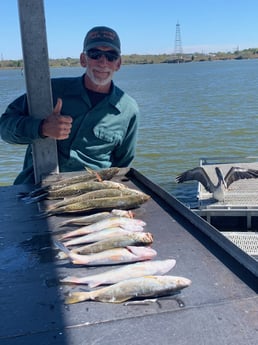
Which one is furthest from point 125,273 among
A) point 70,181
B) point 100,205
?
point 70,181

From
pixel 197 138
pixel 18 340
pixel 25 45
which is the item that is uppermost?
pixel 25 45

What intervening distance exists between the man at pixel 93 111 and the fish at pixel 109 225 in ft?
6.78

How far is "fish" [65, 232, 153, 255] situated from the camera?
2836 mm

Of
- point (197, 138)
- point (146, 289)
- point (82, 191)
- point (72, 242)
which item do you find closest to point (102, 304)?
point (146, 289)

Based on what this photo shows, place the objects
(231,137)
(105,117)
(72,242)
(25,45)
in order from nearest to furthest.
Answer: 1. (72,242)
2. (25,45)
3. (105,117)
4. (231,137)

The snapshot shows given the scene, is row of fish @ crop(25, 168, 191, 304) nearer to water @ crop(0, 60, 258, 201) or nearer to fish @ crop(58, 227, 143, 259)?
fish @ crop(58, 227, 143, 259)

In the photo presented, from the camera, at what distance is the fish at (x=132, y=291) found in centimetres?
231

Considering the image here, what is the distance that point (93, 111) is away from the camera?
5.40 metres

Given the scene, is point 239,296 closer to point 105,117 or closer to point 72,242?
point 72,242

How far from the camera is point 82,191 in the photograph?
13.3 ft

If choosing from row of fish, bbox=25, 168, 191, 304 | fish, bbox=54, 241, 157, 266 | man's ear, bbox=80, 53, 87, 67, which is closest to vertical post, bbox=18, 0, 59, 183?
row of fish, bbox=25, 168, 191, 304

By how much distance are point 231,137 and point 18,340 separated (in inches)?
814

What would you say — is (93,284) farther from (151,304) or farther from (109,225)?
(109,225)

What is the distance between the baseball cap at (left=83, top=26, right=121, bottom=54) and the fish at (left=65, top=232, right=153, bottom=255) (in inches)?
114
